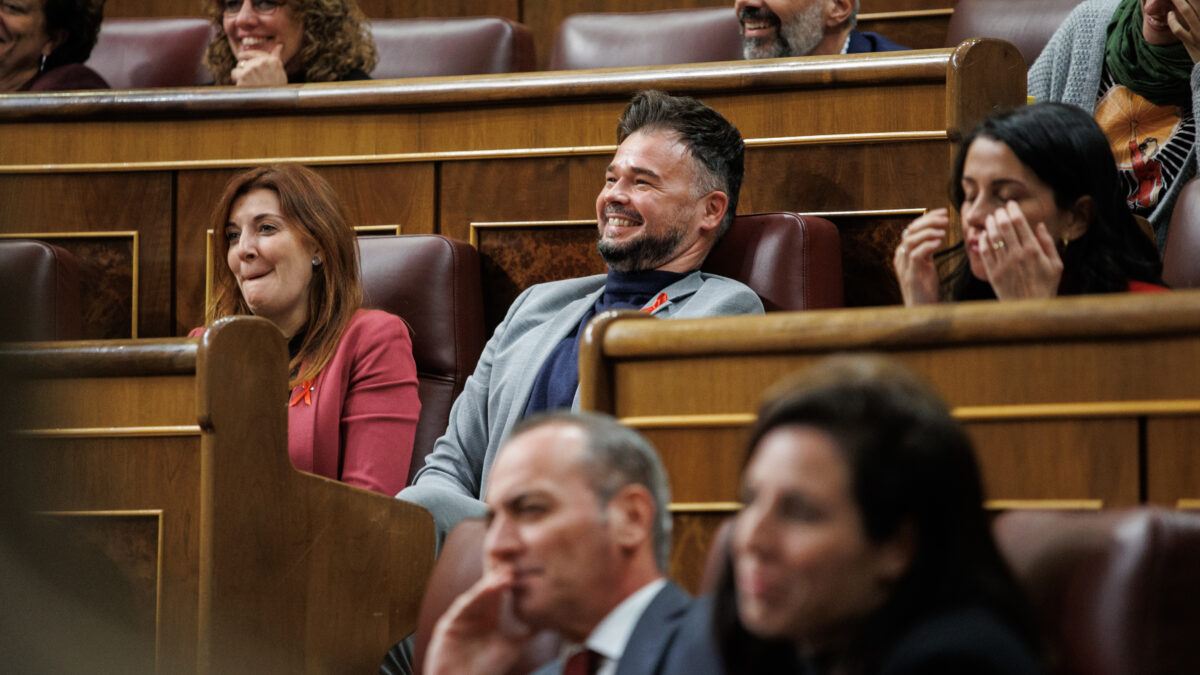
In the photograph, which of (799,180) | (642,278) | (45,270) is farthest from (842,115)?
(45,270)

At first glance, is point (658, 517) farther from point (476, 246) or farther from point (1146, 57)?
point (1146, 57)

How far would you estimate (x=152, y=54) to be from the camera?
158 centimetres

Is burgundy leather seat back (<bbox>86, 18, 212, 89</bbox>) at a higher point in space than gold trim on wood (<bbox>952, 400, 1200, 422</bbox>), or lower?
higher

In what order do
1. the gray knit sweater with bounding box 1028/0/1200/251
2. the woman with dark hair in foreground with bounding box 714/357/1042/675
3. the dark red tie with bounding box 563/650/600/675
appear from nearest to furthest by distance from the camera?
the woman with dark hair in foreground with bounding box 714/357/1042/675
the dark red tie with bounding box 563/650/600/675
the gray knit sweater with bounding box 1028/0/1200/251

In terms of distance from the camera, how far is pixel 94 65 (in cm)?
159

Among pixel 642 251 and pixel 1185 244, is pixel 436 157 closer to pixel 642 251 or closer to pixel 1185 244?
A: pixel 642 251

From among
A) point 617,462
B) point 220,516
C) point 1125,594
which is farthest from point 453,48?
point 1125,594

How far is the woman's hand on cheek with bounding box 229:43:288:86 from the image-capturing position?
1.29 metres

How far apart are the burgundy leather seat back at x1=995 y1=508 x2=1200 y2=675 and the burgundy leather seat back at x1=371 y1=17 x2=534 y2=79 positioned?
1065mm

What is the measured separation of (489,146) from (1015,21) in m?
0.55

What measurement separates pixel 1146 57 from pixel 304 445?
0.67 meters

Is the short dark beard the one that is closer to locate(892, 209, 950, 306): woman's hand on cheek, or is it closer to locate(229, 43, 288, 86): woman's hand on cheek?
locate(892, 209, 950, 306): woman's hand on cheek

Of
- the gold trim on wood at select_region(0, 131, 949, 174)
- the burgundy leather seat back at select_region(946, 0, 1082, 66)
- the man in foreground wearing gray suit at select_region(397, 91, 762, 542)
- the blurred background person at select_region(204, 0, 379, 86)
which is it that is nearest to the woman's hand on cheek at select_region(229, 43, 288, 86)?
the blurred background person at select_region(204, 0, 379, 86)

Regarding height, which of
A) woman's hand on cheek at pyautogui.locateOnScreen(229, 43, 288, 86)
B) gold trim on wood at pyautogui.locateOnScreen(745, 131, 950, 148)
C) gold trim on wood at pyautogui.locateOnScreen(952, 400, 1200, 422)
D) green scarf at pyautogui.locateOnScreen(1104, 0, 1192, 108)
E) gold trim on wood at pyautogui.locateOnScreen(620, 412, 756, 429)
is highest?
green scarf at pyautogui.locateOnScreen(1104, 0, 1192, 108)
